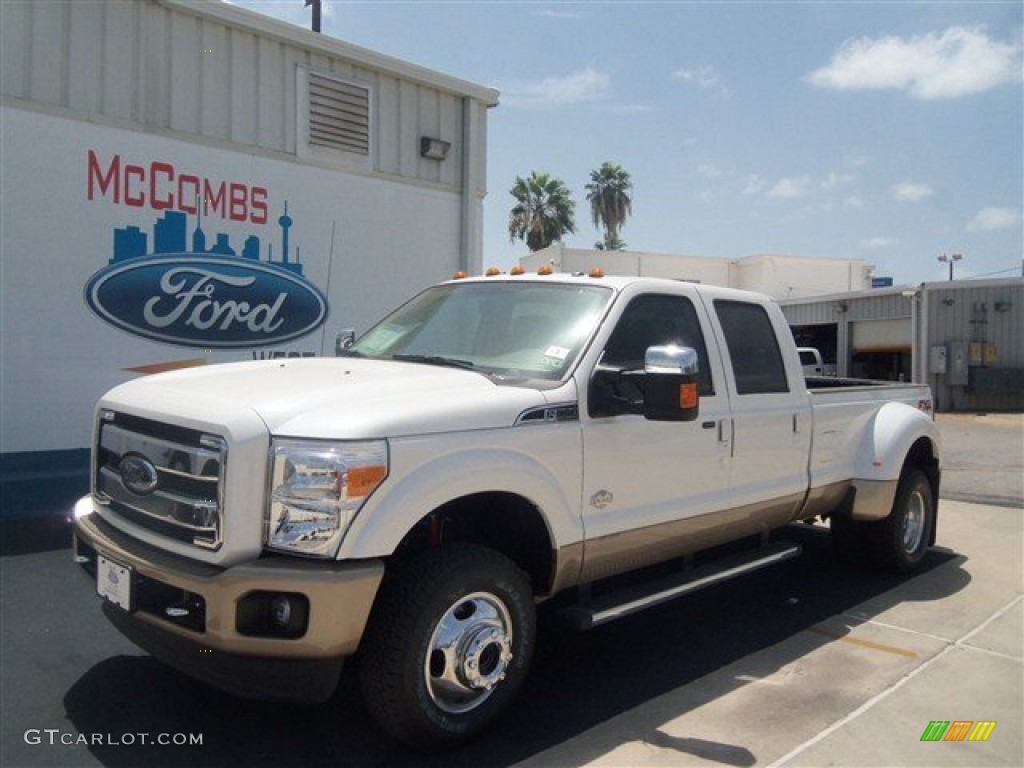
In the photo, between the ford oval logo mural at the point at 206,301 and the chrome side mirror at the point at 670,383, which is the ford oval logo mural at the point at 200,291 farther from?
the chrome side mirror at the point at 670,383

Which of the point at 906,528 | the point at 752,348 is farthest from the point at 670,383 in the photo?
the point at 906,528

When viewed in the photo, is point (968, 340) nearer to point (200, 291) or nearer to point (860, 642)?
point (860, 642)

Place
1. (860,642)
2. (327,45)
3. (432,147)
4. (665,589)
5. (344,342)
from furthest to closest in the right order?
(432,147), (327,45), (344,342), (860,642), (665,589)

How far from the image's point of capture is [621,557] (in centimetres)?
391

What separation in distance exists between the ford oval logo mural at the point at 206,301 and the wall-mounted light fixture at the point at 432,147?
81.9 inches

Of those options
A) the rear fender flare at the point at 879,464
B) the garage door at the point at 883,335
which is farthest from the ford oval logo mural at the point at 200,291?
the garage door at the point at 883,335

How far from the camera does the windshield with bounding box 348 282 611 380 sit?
384 cm

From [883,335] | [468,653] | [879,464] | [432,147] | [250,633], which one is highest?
[432,147]

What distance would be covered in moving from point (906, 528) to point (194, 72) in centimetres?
712

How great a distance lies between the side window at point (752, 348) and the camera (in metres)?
4.70

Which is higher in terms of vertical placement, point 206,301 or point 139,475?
point 206,301

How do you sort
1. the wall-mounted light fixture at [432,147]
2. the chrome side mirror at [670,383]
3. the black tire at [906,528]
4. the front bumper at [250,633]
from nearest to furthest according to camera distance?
the front bumper at [250,633] → the chrome side mirror at [670,383] → the black tire at [906,528] → the wall-mounted light fixture at [432,147]

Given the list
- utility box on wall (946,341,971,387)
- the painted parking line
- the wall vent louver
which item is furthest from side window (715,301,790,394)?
utility box on wall (946,341,971,387)

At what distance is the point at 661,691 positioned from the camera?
13.0 feet
